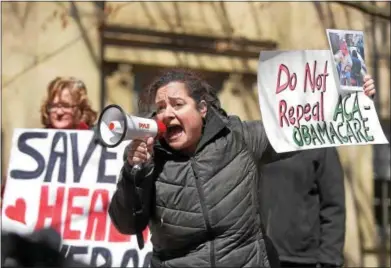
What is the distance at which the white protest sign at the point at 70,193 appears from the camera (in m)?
5.64

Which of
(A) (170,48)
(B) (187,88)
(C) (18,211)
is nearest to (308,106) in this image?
(B) (187,88)

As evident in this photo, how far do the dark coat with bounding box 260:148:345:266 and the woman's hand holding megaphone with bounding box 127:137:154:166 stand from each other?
2091 millimetres

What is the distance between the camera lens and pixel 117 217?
4043 mm

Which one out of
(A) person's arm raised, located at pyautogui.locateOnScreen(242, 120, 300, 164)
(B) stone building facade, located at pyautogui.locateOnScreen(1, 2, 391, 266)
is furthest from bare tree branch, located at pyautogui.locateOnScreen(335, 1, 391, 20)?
(A) person's arm raised, located at pyautogui.locateOnScreen(242, 120, 300, 164)

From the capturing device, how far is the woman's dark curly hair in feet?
13.4

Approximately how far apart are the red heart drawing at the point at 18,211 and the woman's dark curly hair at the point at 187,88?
1757 mm

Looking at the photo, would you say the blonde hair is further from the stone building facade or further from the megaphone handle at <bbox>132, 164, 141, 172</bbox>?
the megaphone handle at <bbox>132, 164, 141, 172</bbox>

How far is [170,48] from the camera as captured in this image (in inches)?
332

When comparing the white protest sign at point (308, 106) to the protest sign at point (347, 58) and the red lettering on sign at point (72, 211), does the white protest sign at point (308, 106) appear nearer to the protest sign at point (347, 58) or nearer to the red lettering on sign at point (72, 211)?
the protest sign at point (347, 58)

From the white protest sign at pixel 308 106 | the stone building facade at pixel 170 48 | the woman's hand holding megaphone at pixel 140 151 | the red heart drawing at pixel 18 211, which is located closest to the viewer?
the woman's hand holding megaphone at pixel 140 151

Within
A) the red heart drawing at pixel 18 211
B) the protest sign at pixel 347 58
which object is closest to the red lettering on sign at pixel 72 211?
the red heart drawing at pixel 18 211

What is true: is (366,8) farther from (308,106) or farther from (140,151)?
(140,151)

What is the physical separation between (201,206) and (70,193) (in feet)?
6.46

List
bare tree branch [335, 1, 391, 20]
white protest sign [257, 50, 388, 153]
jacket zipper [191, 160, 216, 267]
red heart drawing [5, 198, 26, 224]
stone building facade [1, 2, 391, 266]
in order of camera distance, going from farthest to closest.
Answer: stone building facade [1, 2, 391, 266], bare tree branch [335, 1, 391, 20], red heart drawing [5, 198, 26, 224], white protest sign [257, 50, 388, 153], jacket zipper [191, 160, 216, 267]
